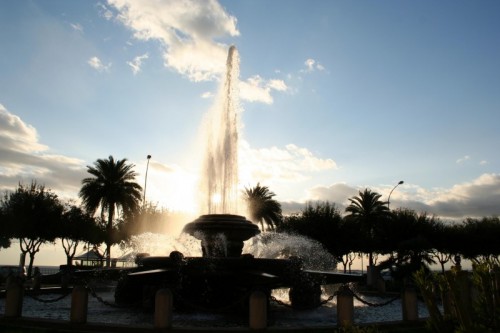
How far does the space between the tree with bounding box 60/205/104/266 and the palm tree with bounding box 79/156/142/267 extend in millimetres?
4246

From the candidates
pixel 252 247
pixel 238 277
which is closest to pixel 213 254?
pixel 238 277

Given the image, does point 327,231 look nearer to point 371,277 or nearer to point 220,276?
point 371,277

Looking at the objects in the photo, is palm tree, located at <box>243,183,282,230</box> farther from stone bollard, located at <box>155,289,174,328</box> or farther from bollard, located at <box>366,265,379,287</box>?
stone bollard, located at <box>155,289,174,328</box>

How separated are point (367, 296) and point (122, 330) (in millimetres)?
15078

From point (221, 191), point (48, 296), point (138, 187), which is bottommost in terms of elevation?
point (48, 296)

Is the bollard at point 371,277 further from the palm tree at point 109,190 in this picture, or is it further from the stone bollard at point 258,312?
the palm tree at point 109,190

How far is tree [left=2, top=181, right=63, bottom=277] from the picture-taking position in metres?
42.8

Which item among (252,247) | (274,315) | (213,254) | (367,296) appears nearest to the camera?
(274,315)

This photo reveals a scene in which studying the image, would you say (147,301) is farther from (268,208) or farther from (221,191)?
(268,208)

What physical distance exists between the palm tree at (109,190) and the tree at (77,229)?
425 centimetres

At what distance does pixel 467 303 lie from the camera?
3.87m

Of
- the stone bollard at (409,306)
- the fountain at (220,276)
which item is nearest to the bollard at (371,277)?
A: the fountain at (220,276)

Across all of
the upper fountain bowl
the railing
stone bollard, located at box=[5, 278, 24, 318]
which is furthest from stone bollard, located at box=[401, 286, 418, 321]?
stone bollard, located at box=[5, 278, 24, 318]

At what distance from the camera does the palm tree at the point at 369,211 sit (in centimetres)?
5750
